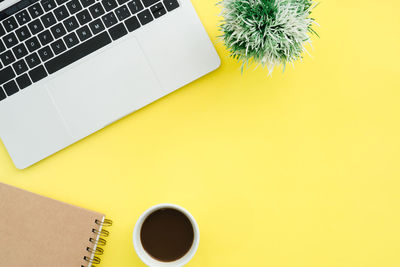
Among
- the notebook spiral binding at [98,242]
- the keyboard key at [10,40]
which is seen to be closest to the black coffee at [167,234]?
the notebook spiral binding at [98,242]

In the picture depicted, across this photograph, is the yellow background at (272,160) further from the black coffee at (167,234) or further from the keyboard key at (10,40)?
the keyboard key at (10,40)

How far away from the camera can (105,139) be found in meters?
0.78

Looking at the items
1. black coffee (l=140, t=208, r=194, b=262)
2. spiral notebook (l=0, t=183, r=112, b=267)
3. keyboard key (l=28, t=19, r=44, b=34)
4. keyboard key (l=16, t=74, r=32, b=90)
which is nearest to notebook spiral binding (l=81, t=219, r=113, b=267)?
spiral notebook (l=0, t=183, r=112, b=267)

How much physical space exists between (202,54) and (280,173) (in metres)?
0.33

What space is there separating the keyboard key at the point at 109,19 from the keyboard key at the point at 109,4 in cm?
1

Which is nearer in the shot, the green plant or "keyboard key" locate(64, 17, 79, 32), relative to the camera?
the green plant

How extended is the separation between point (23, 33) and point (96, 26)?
160 millimetres

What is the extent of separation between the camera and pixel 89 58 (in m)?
0.73

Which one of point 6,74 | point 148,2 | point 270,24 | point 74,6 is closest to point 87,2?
point 74,6

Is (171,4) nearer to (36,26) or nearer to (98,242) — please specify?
(36,26)

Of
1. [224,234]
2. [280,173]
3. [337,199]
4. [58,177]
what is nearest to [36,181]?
[58,177]

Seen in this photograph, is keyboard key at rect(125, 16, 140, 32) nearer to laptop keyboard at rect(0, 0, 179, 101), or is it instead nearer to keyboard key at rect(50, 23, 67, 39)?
laptop keyboard at rect(0, 0, 179, 101)

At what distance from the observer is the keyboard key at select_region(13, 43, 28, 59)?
0.73 metres

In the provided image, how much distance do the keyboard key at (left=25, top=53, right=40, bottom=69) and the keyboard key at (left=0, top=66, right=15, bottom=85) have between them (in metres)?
0.04
